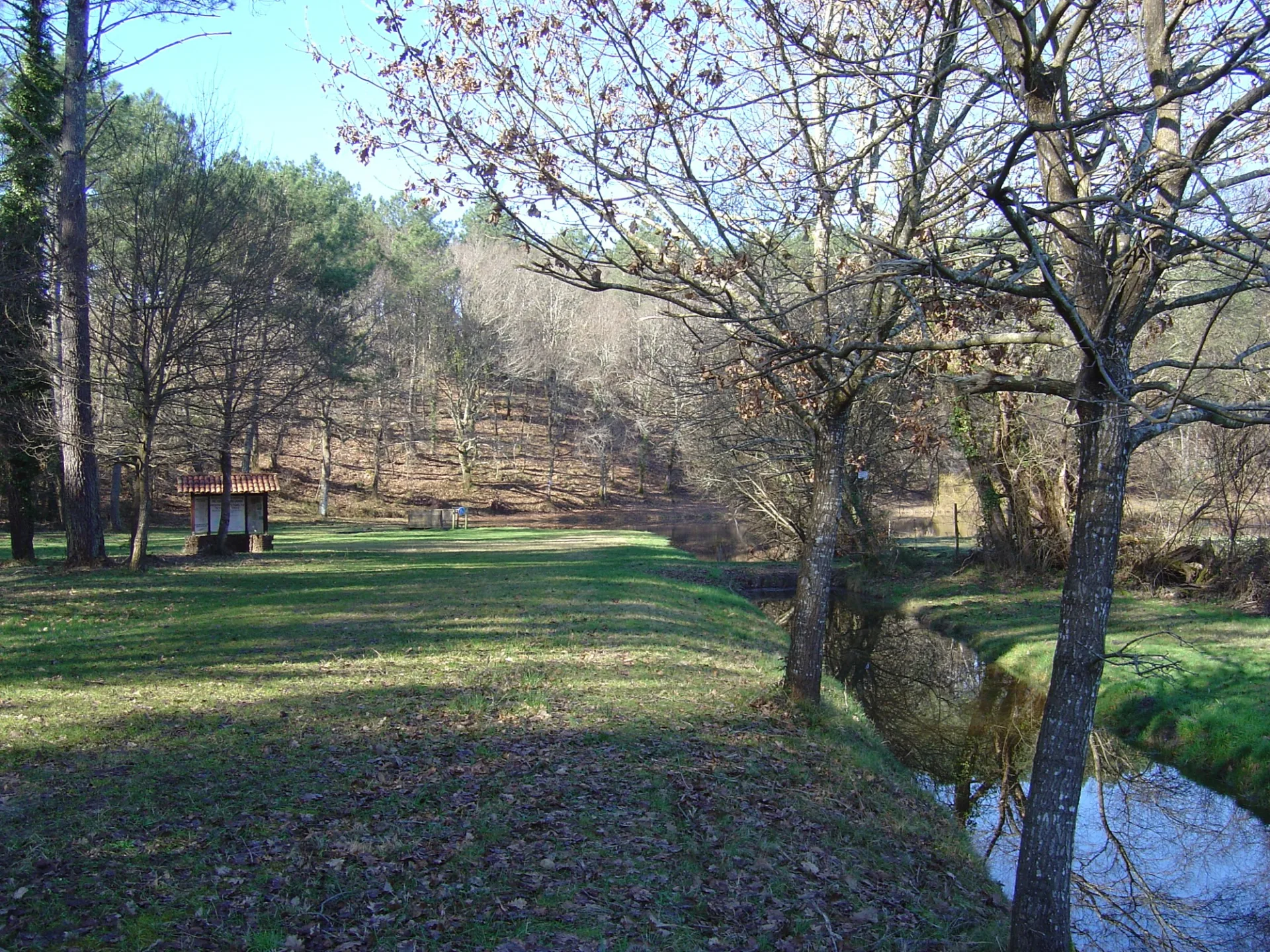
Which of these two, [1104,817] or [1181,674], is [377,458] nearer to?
[1181,674]

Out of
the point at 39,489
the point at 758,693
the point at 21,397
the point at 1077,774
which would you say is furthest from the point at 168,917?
the point at 39,489

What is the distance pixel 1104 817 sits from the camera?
327 inches

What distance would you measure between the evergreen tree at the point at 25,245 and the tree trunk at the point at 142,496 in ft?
6.43

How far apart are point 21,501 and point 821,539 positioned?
17342 millimetres

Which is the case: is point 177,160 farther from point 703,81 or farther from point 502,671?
point 703,81

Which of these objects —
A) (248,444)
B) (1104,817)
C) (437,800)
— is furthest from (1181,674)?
(248,444)

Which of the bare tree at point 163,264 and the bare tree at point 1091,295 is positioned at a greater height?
the bare tree at point 163,264

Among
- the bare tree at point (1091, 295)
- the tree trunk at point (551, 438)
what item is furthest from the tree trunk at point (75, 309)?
the tree trunk at point (551, 438)

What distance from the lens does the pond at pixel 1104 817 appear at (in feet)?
25.2

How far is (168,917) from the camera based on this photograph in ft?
15.4

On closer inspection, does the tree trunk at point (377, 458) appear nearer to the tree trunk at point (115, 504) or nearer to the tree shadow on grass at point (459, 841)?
the tree trunk at point (115, 504)

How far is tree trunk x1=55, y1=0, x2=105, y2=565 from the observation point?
16.5m

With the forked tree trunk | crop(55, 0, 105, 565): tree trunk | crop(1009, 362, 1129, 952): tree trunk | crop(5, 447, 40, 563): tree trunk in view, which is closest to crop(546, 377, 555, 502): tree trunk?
crop(5, 447, 40, 563): tree trunk

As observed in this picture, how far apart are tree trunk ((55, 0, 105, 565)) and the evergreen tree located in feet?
2.42
